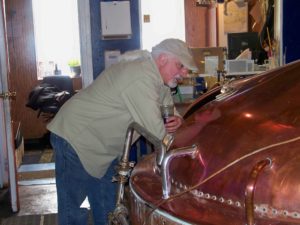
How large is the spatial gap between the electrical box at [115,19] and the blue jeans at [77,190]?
58.1 inches

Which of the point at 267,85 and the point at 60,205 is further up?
the point at 267,85

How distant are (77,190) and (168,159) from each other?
1074 mm

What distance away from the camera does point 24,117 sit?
20.6 feet

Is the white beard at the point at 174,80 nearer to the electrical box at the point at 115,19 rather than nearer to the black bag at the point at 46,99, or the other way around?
the electrical box at the point at 115,19

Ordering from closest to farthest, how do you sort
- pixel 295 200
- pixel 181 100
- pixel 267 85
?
1. pixel 295 200
2. pixel 267 85
3. pixel 181 100

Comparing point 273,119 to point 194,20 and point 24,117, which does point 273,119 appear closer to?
point 24,117

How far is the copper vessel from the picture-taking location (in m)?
1.04

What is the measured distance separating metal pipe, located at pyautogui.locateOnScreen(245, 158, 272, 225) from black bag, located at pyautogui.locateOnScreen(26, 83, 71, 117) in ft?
15.9

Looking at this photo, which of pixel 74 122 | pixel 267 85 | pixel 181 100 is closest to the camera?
pixel 267 85

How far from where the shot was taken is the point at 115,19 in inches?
137

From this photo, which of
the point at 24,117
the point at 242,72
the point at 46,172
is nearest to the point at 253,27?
the point at 242,72

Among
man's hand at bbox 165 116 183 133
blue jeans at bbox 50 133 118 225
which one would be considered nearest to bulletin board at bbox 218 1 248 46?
blue jeans at bbox 50 133 118 225

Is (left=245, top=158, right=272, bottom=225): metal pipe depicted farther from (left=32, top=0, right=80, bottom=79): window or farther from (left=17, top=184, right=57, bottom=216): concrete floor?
(left=32, top=0, right=80, bottom=79): window

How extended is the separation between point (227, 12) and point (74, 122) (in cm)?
376
